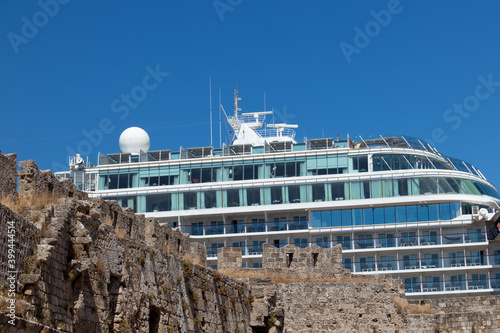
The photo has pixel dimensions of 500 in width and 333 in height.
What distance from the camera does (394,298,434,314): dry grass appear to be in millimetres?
45938

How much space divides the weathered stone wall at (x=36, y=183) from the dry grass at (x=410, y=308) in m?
22.2

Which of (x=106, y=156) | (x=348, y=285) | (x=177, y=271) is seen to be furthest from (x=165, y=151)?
(x=177, y=271)

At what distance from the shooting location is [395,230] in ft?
231

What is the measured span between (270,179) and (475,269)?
50.9 ft

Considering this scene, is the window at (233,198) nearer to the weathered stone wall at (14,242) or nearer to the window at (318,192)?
the window at (318,192)

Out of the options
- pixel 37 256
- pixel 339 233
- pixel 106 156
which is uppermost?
pixel 106 156

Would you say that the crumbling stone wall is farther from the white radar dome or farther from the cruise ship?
the white radar dome

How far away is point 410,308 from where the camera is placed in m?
47.5

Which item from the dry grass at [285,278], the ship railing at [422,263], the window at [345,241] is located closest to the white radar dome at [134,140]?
the window at [345,241]

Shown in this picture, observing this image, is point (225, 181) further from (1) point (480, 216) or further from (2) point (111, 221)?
(2) point (111, 221)

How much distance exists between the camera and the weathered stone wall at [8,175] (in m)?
25.1

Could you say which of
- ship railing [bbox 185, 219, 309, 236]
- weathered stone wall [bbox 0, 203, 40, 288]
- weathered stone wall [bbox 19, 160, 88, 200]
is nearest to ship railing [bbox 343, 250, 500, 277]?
ship railing [bbox 185, 219, 309, 236]

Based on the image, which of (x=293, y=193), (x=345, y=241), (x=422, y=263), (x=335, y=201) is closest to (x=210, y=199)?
(x=293, y=193)

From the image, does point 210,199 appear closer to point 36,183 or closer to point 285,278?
point 285,278
